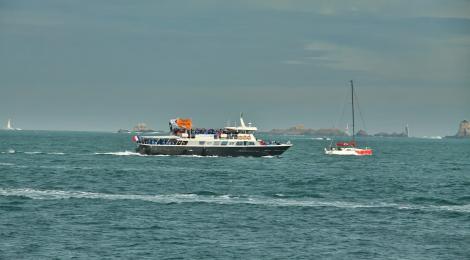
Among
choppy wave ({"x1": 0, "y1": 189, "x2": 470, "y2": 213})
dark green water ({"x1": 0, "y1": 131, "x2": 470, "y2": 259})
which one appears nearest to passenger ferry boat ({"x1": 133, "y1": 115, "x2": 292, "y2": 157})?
dark green water ({"x1": 0, "y1": 131, "x2": 470, "y2": 259})

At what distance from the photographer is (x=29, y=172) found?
105938 millimetres

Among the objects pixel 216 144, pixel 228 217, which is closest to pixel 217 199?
pixel 228 217

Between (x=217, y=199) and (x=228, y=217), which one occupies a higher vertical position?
(x=217, y=199)

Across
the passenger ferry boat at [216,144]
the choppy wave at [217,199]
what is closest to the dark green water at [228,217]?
the choppy wave at [217,199]

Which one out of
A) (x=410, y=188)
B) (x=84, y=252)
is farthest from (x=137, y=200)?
(x=410, y=188)

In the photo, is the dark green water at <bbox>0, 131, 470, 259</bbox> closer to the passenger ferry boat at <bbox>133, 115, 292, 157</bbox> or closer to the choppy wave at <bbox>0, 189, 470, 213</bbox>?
the choppy wave at <bbox>0, 189, 470, 213</bbox>

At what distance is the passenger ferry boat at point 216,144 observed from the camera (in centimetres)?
15288

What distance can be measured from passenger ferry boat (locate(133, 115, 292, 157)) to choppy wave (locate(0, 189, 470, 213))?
75150 millimetres

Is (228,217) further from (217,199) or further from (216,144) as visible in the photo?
(216,144)

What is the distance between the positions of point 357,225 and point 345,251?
411 inches

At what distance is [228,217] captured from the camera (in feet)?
197

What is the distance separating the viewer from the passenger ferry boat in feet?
502

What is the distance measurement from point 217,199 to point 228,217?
1347 centimetres

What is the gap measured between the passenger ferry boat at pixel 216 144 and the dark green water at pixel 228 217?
1872 inches
